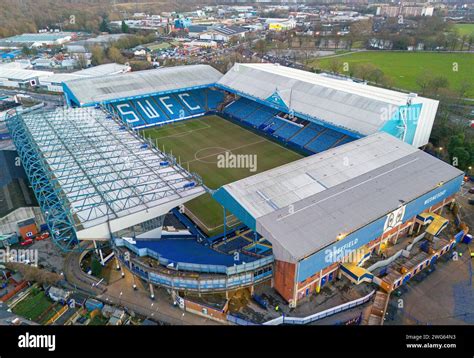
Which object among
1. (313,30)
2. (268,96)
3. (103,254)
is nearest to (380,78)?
(268,96)

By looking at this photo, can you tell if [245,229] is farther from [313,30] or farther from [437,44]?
[313,30]

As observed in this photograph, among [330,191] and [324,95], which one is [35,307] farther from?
[324,95]

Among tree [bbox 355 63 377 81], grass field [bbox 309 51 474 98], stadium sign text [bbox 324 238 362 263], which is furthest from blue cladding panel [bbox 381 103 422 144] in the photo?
grass field [bbox 309 51 474 98]

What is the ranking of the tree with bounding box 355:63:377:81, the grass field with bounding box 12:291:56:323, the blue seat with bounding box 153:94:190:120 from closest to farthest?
1. the grass field with bounding box 12:291:56:323
2. the blue seat with bounding box 153:94:190:120
3. the tree with bounding box 355:63:377:81

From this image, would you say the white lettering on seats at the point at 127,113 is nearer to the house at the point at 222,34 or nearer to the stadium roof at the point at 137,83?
the stadium roof at the point at 137,83

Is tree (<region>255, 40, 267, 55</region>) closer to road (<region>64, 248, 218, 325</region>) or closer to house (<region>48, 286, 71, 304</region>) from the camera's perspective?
road (<region>64, 248, 218, 325</region>)

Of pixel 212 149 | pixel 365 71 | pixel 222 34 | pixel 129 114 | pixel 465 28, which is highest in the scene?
pixel 222 34

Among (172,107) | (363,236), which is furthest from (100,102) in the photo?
(363,236)
